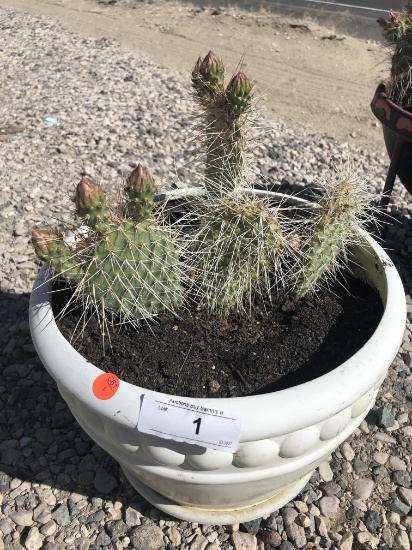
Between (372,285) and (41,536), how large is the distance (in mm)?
1221

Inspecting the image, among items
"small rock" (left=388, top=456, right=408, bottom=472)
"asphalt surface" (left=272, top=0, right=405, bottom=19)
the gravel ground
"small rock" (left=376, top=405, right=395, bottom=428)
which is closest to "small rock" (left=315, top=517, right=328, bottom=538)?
the gravel ground

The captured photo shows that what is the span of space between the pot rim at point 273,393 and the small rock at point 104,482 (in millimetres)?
593

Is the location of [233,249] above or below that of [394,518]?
above

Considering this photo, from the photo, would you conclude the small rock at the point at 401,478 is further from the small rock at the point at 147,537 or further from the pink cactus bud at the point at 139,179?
the pink cactus bud at the point at 139,179

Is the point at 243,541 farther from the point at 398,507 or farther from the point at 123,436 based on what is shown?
the point at 123,436

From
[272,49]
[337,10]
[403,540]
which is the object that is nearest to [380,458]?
[403,540]

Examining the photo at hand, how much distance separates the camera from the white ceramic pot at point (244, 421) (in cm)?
115

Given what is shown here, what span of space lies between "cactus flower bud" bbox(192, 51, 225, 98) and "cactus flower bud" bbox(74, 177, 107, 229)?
0.48 m

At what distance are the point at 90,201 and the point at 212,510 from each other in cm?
97

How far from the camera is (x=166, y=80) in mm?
4645

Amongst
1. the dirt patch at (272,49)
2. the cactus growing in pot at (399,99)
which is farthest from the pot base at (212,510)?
the dirt patch at (272,49)

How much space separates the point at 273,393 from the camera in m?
1.17

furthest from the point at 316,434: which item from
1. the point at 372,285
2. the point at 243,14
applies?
the point at 243,14

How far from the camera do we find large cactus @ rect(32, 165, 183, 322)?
124 cm
